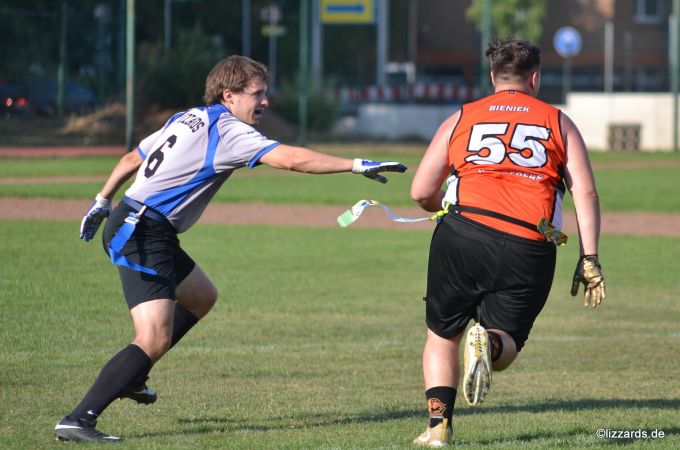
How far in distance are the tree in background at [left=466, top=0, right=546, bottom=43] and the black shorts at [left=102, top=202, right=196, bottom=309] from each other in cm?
5858

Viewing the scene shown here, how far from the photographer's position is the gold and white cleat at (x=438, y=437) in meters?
5.92

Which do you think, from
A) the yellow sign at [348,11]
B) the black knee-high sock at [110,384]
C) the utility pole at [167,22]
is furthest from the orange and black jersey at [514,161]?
the utility pole at [167,22]

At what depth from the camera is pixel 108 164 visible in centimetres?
3042

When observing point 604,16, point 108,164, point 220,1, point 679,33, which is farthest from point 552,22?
point 108,164

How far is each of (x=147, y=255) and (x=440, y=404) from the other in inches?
62.7

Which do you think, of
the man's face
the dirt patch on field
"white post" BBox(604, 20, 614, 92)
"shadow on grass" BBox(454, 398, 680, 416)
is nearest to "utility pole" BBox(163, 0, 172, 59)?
"white post" BBox(604, 20, 614, 92)

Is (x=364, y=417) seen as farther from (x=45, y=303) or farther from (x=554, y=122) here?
(x=45, y=303)

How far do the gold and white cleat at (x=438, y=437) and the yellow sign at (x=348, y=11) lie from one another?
145ft

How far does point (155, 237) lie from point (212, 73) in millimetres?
900

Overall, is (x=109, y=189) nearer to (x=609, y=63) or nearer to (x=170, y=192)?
(x=170, y=192)

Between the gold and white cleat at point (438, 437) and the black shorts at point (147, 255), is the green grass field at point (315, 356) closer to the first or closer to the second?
the gold and white cleat at point (438, 437)

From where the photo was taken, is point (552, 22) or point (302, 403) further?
point (552, 22)

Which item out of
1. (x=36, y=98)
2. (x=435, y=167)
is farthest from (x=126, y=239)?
(x=36, y=98)

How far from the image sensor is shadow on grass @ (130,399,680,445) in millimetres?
6414
